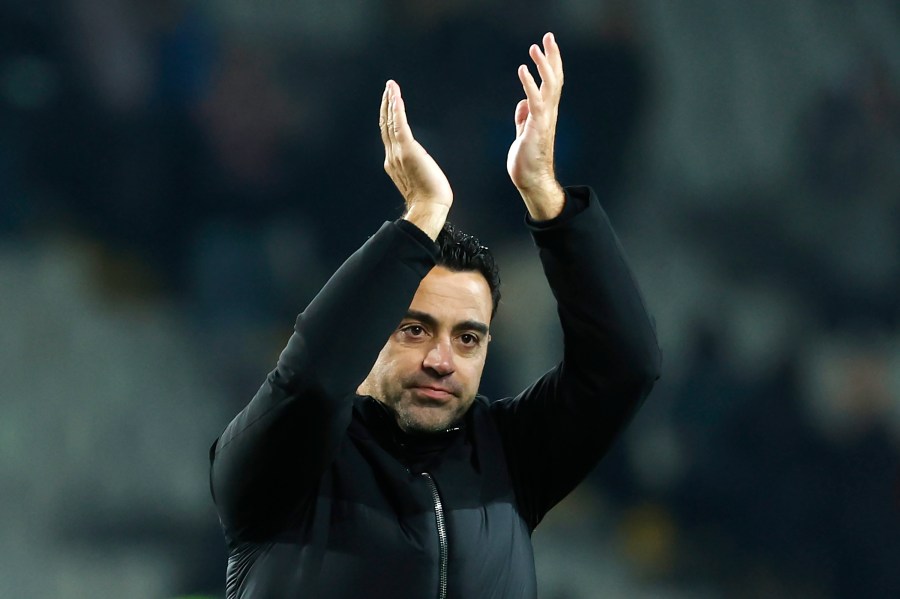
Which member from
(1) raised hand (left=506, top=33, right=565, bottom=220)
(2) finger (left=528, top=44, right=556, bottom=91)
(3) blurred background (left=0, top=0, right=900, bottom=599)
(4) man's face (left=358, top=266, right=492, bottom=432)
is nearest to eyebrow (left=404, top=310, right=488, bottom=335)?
(4) man's face (left=358, top=266, right=492, bottom=432)

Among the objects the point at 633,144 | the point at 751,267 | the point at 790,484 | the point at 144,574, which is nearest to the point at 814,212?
the point at 751,267

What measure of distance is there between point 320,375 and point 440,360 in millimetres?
189

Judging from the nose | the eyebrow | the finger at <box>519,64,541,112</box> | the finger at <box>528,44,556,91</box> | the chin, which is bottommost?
the chin

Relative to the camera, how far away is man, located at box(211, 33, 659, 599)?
36.1 inches

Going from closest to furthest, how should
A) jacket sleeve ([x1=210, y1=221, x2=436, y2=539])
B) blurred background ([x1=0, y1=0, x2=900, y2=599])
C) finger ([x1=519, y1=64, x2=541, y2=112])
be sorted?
1. jacket sleeve ([x1=210, y1=221, x2=436, y2=539])
2. finger ([x1=519, y1=64, x2=541, y2=112])
3. blurred background ([x1=0, y1=0, x2=900, y2=599])

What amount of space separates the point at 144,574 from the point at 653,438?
1.09 metres

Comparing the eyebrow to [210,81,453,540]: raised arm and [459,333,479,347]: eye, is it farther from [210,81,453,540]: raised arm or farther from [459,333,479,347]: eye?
[210,81,453,540]: raised arm

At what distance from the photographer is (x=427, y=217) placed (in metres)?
0.95

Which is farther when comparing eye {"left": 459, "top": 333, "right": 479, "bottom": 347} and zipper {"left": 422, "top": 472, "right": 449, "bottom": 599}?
eye {"left": 459, "top": 333, "right": 479, "bottom": 347}

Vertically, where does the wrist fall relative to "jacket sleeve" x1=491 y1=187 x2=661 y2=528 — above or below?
above

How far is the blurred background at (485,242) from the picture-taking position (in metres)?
2.23

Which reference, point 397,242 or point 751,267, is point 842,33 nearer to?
point 751,267

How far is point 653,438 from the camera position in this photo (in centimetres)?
236

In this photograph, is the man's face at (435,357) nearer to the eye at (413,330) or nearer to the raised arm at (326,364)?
the eye at (413,330)
